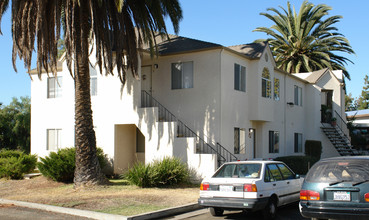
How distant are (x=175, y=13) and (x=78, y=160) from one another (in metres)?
6.96

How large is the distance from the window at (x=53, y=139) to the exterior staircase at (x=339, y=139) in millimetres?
17649

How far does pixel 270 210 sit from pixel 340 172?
2.46 metres

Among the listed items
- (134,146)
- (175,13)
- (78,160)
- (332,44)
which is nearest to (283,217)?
(78,160)

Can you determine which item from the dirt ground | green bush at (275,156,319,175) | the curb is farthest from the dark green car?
green bush at (275,156,319,175)

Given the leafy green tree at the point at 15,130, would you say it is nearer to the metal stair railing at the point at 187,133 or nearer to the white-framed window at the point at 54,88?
the white-framed window at the point at 54,88

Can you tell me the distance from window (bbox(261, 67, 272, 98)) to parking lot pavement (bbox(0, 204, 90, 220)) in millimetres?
12668

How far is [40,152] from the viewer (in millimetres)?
21672

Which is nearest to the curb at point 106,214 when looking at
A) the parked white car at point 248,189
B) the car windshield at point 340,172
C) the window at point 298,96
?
the parked white car at point 248,189

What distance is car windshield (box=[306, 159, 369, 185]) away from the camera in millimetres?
7844

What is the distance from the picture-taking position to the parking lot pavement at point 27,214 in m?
10.3

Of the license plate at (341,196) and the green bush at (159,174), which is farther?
the green bush at (159,174)

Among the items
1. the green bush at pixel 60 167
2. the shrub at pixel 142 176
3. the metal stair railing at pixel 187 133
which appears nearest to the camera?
the shrub at pixel 142 176

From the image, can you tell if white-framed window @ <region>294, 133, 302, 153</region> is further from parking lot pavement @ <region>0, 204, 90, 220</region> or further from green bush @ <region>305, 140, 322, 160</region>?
parking lot pavement @ <region>0, 204, 90, 220</region>

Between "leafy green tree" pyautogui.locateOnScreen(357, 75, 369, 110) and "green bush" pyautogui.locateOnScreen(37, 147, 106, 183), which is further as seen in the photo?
"leafy green tree" pyautogui.locateOnScreen(357, 75, 369, 110)
